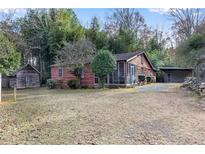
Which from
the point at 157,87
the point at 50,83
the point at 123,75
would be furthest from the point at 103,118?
the point at 123,75

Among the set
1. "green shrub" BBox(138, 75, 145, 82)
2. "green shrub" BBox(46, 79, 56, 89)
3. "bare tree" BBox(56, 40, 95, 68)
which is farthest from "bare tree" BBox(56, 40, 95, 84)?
"green shrub" BBox(138, 75, 145, 82)

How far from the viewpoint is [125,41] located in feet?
11.8

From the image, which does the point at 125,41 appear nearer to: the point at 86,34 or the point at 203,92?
the point at 86,34

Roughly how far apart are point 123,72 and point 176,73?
119cm

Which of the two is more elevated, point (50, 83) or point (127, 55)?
point (127, 55)

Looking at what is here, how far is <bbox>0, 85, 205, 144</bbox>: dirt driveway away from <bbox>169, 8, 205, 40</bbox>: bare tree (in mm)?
652

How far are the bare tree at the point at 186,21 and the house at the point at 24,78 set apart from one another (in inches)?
67.8

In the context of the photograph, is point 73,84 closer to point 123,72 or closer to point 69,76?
point 69,76

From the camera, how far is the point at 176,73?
3.54m

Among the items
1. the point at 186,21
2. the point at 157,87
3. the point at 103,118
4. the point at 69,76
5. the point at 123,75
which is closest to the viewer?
the point at 103,118

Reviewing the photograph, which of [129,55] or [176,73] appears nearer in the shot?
[176,73]

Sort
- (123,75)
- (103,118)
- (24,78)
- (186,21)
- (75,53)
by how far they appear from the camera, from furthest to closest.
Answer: (123,75), (75,53), (24,78), (186,21), (103,118)

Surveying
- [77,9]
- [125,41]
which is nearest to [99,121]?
[125,41]

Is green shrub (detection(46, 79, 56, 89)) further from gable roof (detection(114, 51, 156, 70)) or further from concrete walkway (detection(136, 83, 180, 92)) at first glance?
concrete walkway (detection(136, 83, 180, 92))
